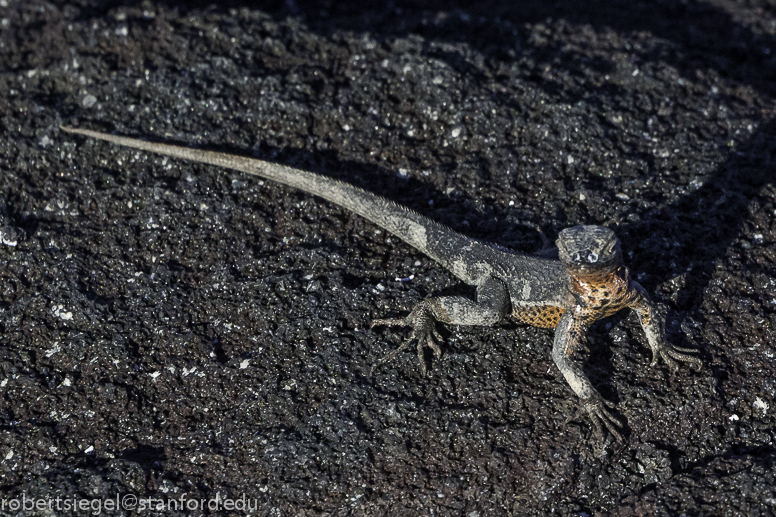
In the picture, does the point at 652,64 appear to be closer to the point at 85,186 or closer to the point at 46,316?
the point at 85,186

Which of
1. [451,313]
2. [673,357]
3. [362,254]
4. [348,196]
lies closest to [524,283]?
[451,313]

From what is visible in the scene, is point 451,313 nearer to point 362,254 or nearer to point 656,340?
point 362,254

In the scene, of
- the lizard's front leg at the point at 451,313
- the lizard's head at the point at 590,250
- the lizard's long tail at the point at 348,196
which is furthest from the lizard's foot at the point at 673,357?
the lizard's long tail at the point at 348,196

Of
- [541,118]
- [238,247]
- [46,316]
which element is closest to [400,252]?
[238,247]

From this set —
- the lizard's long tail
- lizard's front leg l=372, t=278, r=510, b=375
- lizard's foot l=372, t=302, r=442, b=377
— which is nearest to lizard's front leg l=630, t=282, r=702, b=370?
lizard's front leg l=372, t=278, r=510, b=375

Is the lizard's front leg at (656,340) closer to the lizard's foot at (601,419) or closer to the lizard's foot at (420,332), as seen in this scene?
the lizard's foot at (601,419)

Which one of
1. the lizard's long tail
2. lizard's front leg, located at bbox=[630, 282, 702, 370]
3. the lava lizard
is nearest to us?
the lava lizard

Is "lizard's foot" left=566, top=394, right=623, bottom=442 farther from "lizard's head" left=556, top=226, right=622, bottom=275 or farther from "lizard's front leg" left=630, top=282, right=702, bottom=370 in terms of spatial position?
"lizard's head" left=556, top=226, right=622, bottom=275
